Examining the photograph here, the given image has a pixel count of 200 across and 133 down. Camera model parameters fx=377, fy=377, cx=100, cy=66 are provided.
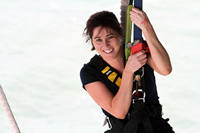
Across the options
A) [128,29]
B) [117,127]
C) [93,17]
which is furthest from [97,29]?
[117,127]

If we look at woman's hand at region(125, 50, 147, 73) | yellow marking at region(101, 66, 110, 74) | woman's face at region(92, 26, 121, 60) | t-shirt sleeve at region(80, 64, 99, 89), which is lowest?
t-shirt sleeve at region(80, 64, 99, 89)

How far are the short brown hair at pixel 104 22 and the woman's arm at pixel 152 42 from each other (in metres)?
0.41

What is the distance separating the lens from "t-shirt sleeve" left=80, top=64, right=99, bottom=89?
3.27 m

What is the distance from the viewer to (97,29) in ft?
10.6

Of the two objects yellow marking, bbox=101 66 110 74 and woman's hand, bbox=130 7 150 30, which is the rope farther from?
woman's hand, bbox=130 7 150 30

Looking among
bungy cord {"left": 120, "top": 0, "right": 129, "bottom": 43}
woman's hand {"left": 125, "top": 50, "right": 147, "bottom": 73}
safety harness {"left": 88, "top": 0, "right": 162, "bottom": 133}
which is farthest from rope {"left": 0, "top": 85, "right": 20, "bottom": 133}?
bungy cord {"left": 120, "top": 0, "right": 129, "bottom": 43}

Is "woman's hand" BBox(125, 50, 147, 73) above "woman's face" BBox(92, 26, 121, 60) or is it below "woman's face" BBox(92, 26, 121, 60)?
below

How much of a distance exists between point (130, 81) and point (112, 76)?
37 cm

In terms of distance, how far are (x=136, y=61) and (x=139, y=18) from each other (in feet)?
1.07

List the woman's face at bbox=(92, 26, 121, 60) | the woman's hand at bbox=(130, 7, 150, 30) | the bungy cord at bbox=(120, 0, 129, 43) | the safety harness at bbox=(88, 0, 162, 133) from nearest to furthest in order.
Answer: the woman's hand at bbox=(130, 7, 150, 30) → the safety harness at bbox=(88, 0, 162, 133) → the bungy cord at bbox=(120, 0, 129, 43) → the woman's face at bbox=(92, 26, 121, 60)

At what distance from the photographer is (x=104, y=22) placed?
3.22m

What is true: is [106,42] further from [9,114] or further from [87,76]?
[9,114]

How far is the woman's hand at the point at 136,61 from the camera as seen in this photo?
113 inches

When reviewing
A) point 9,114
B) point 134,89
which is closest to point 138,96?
point 134,89
